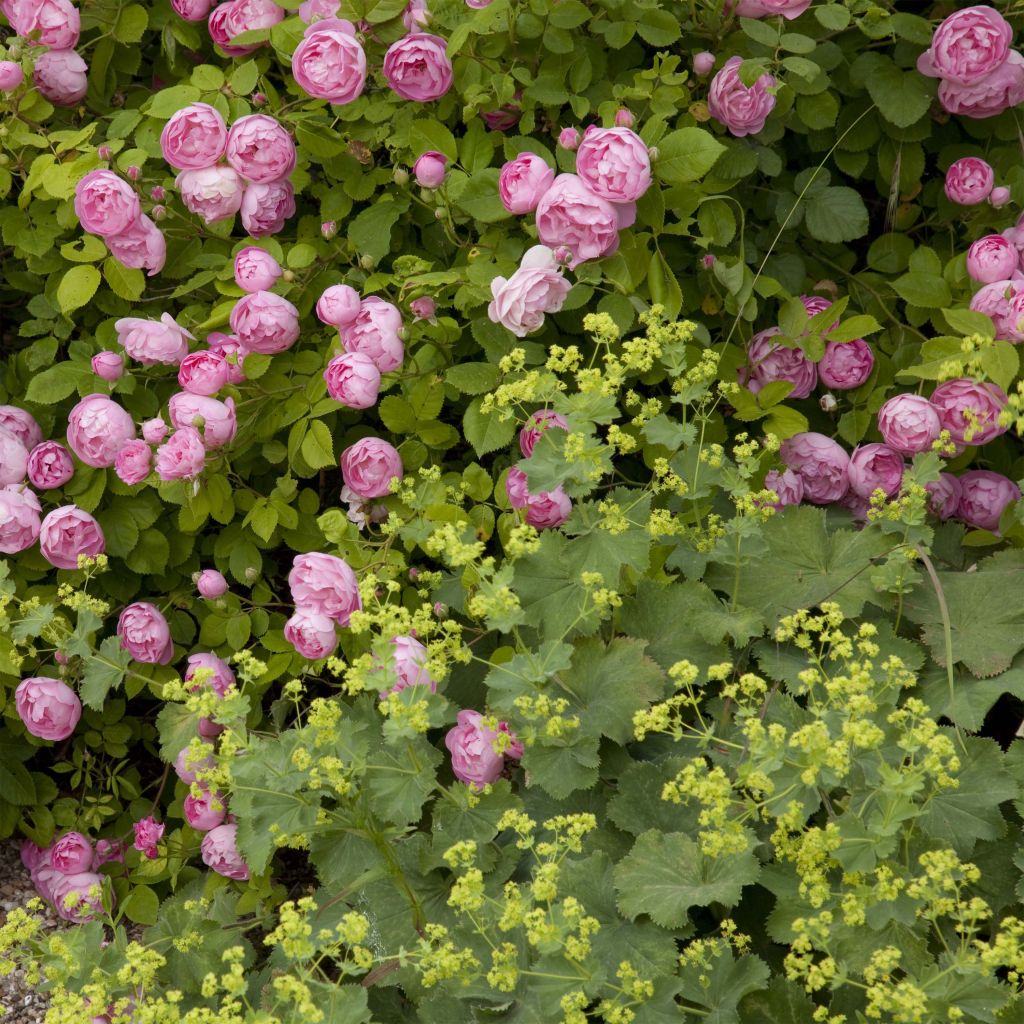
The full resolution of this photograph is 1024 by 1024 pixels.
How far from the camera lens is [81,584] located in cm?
241

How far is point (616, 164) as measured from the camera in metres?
1.92

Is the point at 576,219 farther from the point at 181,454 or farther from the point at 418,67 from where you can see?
the point at 181,454

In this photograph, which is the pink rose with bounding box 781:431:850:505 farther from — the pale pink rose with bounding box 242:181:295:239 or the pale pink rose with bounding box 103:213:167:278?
the pale pink rose with bounding box 103:213:167:278

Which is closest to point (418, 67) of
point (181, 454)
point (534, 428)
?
point (534, 428)

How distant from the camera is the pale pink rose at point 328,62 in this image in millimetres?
2021

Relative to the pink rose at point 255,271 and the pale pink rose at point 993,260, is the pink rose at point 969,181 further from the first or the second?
the pink rose at point 255,271

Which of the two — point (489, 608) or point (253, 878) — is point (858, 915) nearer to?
point (489, 608)

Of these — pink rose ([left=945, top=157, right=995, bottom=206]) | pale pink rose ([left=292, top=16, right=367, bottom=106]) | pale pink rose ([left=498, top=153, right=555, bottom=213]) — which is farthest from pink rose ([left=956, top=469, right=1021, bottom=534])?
pale pink rose ([left=292, top=16, right=367, bottom=106])

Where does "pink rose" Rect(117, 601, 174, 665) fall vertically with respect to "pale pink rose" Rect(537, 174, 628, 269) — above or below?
below

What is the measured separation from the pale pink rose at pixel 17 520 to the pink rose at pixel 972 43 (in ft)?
5.89

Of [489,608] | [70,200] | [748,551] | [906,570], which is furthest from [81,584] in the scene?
[906,570]

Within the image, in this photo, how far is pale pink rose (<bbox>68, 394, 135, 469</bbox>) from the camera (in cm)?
219

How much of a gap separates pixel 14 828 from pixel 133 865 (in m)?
0.36

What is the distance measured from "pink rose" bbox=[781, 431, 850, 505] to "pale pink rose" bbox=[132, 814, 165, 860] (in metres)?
1.35
